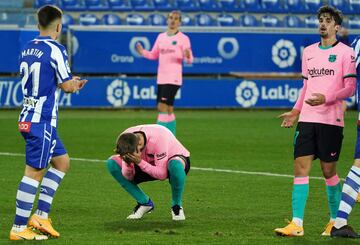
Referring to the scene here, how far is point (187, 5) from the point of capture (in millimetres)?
29734

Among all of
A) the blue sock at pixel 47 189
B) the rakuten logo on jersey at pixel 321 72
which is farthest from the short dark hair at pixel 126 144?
the rakuten logo on jersey at pixel 321 72

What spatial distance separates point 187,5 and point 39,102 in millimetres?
21892

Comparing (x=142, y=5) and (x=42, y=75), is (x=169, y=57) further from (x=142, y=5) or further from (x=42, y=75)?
(x=142, y=5)

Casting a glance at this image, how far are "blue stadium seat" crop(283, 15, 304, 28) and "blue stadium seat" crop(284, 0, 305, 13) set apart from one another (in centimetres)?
48

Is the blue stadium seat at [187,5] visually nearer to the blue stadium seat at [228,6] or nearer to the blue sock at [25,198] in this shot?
the blue stadium seat at [228,6]

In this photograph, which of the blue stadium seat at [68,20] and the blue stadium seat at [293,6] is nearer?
the blue stadium seat at [68,20]

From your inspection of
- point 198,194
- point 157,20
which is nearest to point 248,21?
point 157,20

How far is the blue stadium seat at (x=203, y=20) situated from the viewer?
29125mm

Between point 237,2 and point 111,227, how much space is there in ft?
72.0

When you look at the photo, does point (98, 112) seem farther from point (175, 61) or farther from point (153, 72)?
point (175, 61)

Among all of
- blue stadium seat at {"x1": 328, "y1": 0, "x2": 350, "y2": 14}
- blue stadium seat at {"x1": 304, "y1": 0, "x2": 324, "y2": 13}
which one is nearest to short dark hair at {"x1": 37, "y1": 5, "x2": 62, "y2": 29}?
blue stadium seat at {"x1": 304, "y1": 0, "x2": 324, "y2": 13}

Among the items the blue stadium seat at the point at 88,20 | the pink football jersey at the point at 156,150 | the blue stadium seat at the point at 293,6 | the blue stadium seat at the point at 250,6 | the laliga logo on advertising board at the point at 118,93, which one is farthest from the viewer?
the blue stadium seat at the point at 293,6

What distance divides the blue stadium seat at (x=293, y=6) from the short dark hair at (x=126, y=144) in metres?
22.5

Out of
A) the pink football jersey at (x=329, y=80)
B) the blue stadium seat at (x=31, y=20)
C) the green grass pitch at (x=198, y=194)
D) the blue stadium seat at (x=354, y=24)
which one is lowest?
the green grass pitch at (x=198, y=194)
